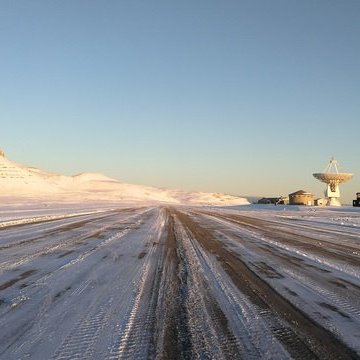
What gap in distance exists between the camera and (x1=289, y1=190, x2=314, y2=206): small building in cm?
11674

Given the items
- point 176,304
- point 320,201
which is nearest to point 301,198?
point 320,201

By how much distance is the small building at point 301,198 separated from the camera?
117m

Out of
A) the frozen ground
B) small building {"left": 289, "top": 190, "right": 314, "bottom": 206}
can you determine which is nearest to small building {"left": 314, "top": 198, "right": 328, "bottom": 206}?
small building {"left": 289, "top": 190, "right": 314, "bottom": 206}

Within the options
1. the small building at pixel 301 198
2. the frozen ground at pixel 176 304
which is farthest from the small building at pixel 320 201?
the frozen ground at pixel 176 304

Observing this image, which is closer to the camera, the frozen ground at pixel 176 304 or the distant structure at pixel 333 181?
the frozen ground at pixel 176 304

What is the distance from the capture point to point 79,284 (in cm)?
664

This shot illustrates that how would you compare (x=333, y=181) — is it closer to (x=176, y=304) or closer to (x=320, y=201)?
(x=320, y=201)

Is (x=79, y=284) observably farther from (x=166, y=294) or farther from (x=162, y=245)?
(x=162, y=245)

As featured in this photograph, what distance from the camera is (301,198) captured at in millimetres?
118000

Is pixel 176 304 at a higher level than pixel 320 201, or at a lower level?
lower

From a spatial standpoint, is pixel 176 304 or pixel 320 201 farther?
pixel 320 201

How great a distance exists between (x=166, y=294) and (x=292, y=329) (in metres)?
2.00

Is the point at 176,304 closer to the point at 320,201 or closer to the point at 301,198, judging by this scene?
the point at 320,201

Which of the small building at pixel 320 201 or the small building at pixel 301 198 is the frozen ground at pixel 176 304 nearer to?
the small building at pixel 320 201
